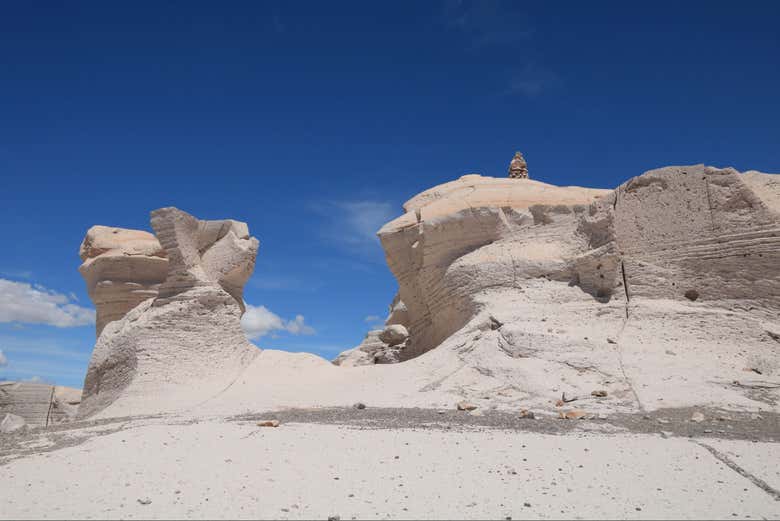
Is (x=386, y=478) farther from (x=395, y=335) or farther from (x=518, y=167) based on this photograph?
(x=518, y=167)

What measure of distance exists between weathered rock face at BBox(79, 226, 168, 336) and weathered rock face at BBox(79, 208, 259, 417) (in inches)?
104

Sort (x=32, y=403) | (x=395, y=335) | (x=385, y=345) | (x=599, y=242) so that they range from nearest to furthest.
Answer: (x=599, y=242)
(x=32, y=403)
(x=395, y=335)
(x=385, y=345)

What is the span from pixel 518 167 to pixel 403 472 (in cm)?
1951

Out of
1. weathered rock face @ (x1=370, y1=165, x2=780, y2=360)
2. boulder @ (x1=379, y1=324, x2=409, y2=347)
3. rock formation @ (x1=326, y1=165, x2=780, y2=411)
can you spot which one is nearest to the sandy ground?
rock formation @ (x1=326, y1=165, x2=780, y2=411)

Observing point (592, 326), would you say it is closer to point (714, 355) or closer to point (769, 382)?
point (714, 355)

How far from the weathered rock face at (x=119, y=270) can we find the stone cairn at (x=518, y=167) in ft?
44.3

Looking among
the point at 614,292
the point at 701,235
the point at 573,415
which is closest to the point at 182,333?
the point at 573,415

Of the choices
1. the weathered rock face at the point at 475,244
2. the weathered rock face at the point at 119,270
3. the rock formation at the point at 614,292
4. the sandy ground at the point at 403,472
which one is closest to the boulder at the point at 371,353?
the weathered rock face at the point at 475,244

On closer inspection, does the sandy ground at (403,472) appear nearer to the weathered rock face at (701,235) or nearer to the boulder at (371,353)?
the weathered rock face at (701,235)

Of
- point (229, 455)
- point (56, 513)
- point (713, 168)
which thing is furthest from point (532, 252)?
point (56, 513)

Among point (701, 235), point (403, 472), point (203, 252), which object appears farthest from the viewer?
point (203, 252)

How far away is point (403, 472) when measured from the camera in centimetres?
472

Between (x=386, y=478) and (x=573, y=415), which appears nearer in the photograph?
(x=386, y=478)

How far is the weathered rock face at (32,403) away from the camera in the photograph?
1496 cm
